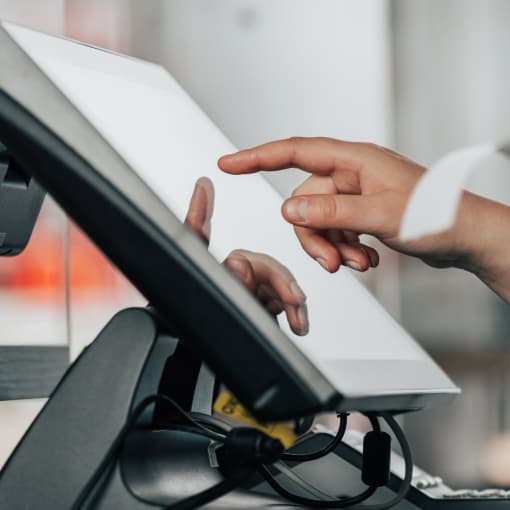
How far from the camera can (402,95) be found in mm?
2865

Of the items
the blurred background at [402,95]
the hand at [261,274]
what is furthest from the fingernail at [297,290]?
the blurred background at [402,95]

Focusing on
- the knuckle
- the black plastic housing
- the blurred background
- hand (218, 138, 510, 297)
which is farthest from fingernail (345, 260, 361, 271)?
the blurred background

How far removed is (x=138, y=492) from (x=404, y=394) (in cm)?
14

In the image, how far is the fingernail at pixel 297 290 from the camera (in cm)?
51

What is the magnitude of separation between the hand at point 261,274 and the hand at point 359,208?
0.13 feet

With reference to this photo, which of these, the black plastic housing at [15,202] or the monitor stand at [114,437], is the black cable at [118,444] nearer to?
the monitor stand at [114,437]

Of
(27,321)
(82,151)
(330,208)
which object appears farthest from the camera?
(27,321)

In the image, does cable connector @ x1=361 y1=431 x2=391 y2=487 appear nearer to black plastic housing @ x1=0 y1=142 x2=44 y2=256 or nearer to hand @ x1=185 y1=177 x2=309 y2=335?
hand @ x1=185 y1=177 x2=309 y2=335

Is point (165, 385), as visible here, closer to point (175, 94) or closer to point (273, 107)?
point (175, 94)

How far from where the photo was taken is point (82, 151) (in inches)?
16.9

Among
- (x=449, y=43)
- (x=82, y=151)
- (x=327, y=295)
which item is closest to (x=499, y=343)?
(x=449, y=43)

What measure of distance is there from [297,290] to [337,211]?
52mm

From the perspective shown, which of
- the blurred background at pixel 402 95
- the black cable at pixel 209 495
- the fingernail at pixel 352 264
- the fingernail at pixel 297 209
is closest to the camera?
the black cable at pixel 209 495

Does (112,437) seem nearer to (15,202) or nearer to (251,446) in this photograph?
(251,446)
